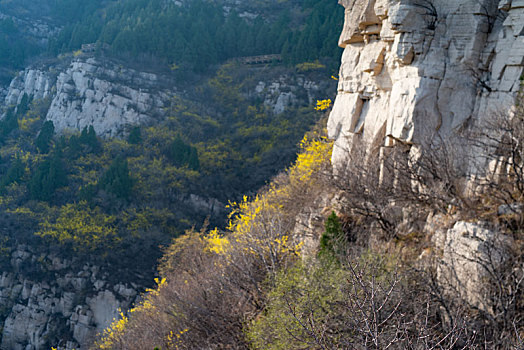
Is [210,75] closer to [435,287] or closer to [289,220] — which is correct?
[289,220]

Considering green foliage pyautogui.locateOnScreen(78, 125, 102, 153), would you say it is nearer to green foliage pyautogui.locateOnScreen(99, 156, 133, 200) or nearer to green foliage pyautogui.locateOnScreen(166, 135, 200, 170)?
green foliage pyautogui.locateOnScreen(99, 156, 133, 200)

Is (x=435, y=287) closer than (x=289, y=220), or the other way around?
(x=435, y=287)

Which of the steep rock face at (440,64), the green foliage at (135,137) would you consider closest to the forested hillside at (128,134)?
the green foliage at (135,137)

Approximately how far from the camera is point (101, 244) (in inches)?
1417

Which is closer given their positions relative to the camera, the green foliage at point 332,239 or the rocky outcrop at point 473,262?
the rocky outcrop at point 473,262

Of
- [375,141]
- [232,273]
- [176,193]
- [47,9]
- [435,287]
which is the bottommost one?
[176,193]

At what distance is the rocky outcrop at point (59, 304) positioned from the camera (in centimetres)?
3164

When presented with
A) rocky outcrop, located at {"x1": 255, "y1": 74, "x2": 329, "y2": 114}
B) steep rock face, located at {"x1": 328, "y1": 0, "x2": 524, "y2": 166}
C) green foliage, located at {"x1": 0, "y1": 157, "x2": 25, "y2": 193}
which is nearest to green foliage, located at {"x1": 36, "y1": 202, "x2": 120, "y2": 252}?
green foliage, located at {"x1": 0, "y1": 157, "x2": 25, "y2": 193}

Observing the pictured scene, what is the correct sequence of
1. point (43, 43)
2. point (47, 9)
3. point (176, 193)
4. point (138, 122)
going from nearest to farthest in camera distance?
1. point (176, 193)
2. point (138, 122)
3. point (43, 43)
4. point (47, 9)

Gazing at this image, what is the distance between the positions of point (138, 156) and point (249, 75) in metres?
18.9

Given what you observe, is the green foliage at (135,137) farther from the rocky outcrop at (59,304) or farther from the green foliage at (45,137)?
the rocky outcrop at (59,304)

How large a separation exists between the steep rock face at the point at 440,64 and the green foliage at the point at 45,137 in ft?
126

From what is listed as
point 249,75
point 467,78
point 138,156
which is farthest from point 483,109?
point 249,75

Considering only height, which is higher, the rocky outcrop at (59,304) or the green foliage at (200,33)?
the green foliage at (200,33)
